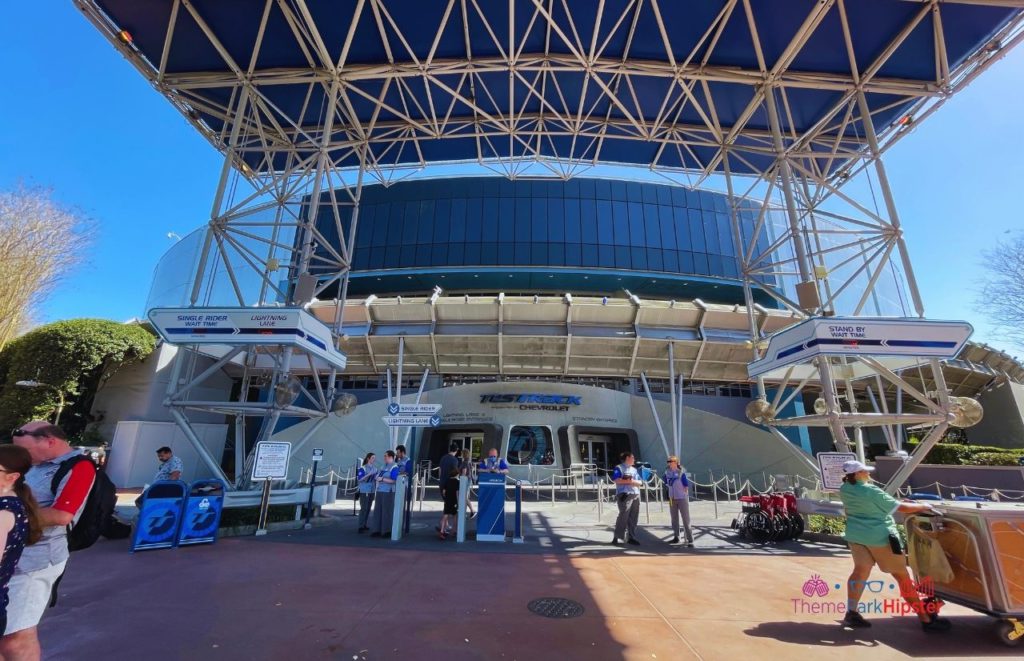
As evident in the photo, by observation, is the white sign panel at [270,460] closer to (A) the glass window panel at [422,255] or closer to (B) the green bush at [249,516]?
(B) the green bush at [249,516]

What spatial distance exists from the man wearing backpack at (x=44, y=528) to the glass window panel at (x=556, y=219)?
111 feet

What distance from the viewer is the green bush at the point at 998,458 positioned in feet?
66.6

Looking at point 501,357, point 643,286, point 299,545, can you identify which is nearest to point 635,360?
point 501,357

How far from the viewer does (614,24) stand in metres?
12.9

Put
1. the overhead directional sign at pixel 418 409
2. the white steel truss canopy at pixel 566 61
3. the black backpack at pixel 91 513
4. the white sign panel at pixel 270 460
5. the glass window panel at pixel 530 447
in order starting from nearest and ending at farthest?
the black backpack at pixel 91 513 → the white sign panel at pixel 270 460 → the white steel truss canopy at pixel 566 61 → the overhead directional sign at pixel 418 409 → the glass window panel at pixel 530 447

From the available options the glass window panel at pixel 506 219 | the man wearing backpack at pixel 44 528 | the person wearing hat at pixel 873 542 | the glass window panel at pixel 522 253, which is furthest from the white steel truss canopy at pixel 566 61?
the glass window panel at pixel 506 219

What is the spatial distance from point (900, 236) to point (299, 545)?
16.5m

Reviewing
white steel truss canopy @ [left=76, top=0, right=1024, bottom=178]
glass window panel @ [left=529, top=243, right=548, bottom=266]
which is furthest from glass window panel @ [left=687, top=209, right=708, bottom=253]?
white steel truss canopy @ [left=76, top=0, right=1024, bottom=178]

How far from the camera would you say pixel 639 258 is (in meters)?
35.0

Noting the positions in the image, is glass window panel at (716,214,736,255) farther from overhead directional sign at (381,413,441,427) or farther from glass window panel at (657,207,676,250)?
overhead directional sign at (381,413,441,427)

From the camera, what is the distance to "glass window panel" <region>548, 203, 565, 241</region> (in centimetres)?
3578

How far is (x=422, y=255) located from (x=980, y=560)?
113ft

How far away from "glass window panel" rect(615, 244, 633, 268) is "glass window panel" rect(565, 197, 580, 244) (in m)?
3.25

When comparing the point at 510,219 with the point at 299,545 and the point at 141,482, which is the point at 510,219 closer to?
the point at 141,482
